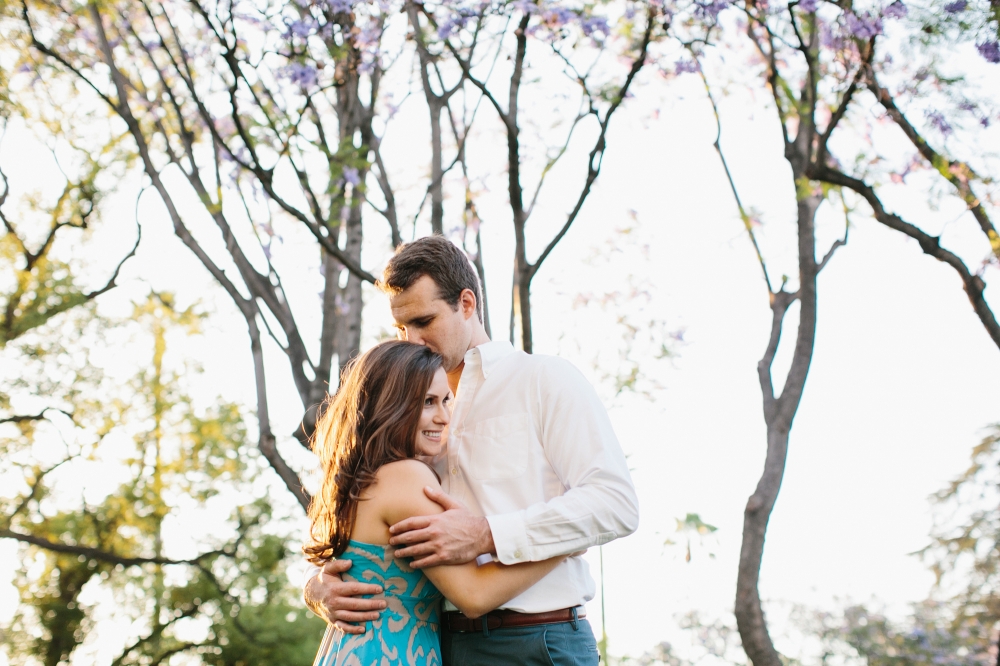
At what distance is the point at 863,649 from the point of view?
8.95m

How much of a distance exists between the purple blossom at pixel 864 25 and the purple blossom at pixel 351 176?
3.11 meters

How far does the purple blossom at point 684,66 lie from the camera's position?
246 inches

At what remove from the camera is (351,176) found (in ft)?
19.1

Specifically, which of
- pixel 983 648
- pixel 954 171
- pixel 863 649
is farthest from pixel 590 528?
pixel 863 649

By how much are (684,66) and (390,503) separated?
4732mm

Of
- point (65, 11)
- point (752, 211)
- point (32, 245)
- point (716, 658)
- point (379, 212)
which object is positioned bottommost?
point (716, 658)

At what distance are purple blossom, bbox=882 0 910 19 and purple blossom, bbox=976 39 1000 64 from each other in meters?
0.45

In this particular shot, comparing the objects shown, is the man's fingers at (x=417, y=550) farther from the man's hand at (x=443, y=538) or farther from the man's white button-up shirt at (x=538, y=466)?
the man's white button-up shirt at (x=538, y=466)

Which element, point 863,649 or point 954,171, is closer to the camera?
point 954,171

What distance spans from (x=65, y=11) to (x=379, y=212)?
301 cm

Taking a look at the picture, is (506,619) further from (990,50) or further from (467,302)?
(990,50)

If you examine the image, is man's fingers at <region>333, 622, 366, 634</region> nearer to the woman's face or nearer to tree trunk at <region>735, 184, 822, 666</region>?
the woman's face

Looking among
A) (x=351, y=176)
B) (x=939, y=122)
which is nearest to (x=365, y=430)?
(x=351, y=176)

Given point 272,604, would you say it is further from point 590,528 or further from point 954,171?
point 590,528
